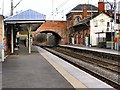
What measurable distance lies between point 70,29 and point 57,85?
74.0 m

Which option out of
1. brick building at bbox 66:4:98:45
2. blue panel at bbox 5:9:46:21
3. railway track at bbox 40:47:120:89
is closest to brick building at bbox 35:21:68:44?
brick building at bbox 66:4:98:45

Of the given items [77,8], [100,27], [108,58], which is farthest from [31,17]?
[77,8]

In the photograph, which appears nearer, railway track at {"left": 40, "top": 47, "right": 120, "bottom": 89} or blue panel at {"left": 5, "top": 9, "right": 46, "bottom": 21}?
railway track at {"left": 40, "top": 47, "right": 120, "bottom": 89}

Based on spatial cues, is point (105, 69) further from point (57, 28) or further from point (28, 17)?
point (57, 28)

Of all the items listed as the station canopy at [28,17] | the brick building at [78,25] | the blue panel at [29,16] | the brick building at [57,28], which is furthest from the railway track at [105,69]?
the brick building at [57,28]

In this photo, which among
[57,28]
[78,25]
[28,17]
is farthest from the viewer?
[57,28]

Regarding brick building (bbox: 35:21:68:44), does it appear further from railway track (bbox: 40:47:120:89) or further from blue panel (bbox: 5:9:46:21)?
railway track (bbox: 40:47:120:89)

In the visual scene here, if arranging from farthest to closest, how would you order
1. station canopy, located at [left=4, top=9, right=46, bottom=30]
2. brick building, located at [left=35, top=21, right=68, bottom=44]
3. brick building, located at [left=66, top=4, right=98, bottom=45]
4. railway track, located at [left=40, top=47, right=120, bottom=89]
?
brick building, located at [left=35, top=21, right=68, bottom=44], brick building, located at [left=66, top=4, right=98, bottom=45], station canopy, located at [left=4, top=9, right=46, bottom=30], railway track, located at [left=40, top=47, right=120, bottom=89]

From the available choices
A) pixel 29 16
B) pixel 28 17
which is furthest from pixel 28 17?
pixel 29 16

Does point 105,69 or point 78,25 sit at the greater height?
point 78,25

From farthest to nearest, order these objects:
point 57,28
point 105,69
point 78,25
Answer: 1. point 57,28
2. point 78,25
3. point 105,69

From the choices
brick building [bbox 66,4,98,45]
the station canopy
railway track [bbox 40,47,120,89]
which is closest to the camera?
railway track [bbox 40,47,120,89]

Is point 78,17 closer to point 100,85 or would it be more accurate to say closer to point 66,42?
point 66,42

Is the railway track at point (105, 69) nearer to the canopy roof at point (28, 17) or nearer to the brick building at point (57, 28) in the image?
the canopy roof at point (28, 17)
